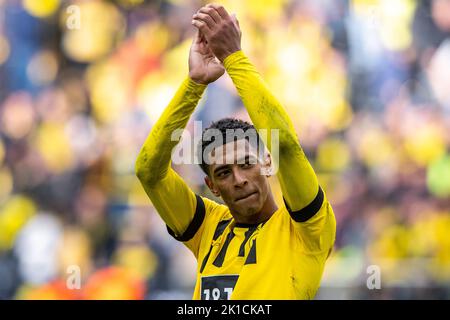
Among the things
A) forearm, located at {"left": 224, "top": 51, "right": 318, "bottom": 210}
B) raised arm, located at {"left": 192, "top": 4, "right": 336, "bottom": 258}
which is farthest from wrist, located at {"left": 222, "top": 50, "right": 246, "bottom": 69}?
forearm, located at {"left": 224, "top": 51, "right": 318, "bottom": 210}

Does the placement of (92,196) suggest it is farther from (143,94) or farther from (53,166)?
(143,94)

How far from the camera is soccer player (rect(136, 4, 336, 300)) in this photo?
6.19 feet

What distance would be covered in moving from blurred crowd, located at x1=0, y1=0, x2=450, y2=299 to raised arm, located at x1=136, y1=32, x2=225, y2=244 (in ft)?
7.00

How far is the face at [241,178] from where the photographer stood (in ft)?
6.80

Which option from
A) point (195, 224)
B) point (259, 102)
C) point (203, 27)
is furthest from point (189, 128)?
point (259, 102)

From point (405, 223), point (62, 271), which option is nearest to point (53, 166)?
point (62, 271)

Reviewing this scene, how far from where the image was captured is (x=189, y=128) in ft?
15.1

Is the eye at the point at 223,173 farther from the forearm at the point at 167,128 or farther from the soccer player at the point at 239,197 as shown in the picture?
the forearm at the point at 167,128

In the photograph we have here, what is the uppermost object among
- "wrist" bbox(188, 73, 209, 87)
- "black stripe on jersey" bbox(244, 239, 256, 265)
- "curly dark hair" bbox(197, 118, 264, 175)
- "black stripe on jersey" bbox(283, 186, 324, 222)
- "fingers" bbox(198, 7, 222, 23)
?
"fingers" bbox(198, 7, 222, 23)

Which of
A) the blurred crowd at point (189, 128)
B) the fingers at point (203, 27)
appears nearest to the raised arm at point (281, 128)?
the fingers at point (203, 27)

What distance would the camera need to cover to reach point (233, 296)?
197 centimetres

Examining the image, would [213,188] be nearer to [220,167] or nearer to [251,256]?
[220,167]

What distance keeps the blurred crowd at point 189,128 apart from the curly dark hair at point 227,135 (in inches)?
80.5

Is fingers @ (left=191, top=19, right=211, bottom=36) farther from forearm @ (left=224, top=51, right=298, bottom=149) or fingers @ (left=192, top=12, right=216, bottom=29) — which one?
forearm @ (left=224, top=51, right=298, bottom=149)
